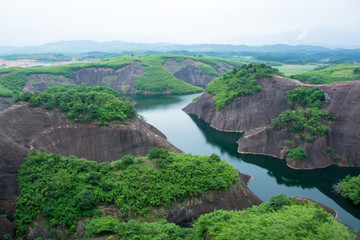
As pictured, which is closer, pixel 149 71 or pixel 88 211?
pixel 88 211

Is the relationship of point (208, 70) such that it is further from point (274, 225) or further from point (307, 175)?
point (274, 225)

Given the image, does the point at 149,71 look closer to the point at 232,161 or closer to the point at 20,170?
the point at 232,161

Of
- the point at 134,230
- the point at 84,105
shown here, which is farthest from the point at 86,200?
the point at 84,105

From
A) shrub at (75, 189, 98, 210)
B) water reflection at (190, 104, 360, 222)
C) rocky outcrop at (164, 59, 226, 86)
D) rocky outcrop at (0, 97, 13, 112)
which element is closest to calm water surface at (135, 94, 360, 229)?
water reflection at (190, 104, 360, 222)

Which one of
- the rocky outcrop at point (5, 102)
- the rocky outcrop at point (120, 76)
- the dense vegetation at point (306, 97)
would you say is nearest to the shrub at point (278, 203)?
the dense vegetation at point (306, 97)

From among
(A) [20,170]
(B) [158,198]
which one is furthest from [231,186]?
(A) [20,170]

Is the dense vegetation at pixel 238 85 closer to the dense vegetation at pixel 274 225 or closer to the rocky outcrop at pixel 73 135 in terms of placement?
the rocky outcrop at pixel 73 135
